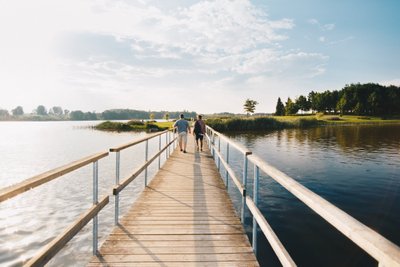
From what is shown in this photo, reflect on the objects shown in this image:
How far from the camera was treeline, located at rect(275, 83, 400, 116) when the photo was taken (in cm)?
10881

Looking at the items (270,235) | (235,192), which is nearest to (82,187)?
(235,192)

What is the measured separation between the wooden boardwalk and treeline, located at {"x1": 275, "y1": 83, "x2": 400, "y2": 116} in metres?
118

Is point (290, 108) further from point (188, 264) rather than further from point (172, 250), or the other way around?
point (188, 264)

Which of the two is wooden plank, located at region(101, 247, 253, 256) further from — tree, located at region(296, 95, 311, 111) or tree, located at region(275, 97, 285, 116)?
tree, located at region(296, 95, 311, 111)

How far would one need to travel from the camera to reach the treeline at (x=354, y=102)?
109 metres

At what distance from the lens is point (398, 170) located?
62.9 ft

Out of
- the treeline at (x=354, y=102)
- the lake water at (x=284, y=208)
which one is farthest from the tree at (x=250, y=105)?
the lake water at (x=284, y=208)

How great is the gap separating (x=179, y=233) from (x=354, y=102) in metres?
125

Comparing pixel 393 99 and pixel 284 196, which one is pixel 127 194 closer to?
pixel 284 196

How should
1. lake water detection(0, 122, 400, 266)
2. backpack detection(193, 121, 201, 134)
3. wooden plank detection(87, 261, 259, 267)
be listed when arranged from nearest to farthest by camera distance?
wooden plank detection(87, 261, 259, 267) < lake water detection(0, 122, 400, 266) < backpack detection(193, 121, 201, 134)

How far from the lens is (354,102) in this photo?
370 feet

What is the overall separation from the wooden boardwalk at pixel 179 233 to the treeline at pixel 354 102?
118495 millimetres

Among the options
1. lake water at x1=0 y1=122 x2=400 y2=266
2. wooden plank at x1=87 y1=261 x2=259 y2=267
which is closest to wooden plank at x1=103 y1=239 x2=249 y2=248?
wooden plank at x1=87 y1=261 x2=259 y2=267

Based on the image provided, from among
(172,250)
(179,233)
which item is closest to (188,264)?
(172,250)
